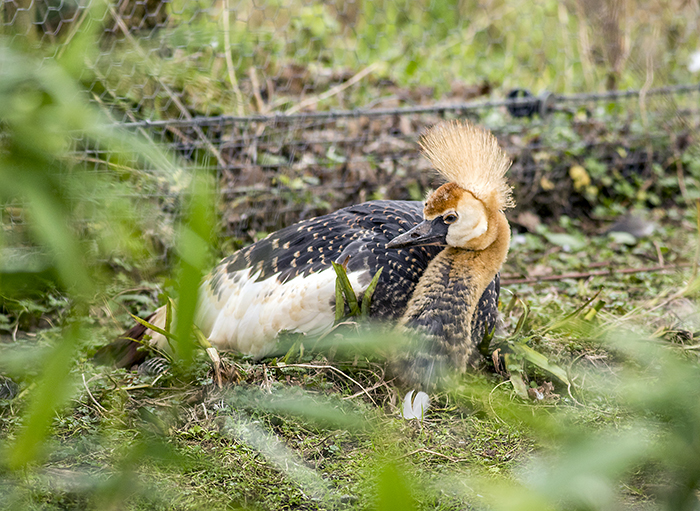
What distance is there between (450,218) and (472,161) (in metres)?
0.17

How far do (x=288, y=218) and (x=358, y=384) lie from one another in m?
1.39

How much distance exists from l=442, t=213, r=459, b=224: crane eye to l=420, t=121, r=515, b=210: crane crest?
9 cm

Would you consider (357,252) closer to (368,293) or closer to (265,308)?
(368,293)

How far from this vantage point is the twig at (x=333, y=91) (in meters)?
3.44

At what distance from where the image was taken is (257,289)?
2.09m

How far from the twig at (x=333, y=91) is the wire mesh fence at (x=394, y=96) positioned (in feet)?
0.06

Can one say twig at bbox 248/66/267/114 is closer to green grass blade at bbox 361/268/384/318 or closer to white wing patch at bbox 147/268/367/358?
white wing patch at bbox 147/268/367/358

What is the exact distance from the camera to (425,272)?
6.55 feet

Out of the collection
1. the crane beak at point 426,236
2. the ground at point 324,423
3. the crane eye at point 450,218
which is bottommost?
the ground at point 324,423

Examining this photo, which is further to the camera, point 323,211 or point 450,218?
point 323,211

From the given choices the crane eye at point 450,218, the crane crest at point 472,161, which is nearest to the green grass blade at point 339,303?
the crane eye at point 450,218

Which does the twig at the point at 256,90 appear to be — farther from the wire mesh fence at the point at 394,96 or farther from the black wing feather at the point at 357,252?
the black wing feather at the point at 357,252

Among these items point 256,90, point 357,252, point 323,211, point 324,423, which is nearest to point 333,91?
point 256,90

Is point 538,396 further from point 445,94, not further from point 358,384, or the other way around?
point 445,94
